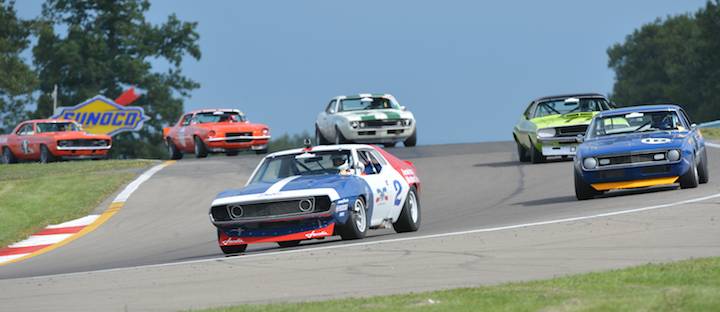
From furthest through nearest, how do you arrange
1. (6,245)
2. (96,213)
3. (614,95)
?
(614,95) → (96,213) → (6,245)

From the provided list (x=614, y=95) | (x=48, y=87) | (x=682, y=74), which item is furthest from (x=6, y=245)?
(x=614, y=95)

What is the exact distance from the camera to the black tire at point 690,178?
18047 millimetres

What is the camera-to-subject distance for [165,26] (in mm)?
83562

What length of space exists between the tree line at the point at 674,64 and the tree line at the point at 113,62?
32081 mm

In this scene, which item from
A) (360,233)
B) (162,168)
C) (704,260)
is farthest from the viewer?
(162,168)

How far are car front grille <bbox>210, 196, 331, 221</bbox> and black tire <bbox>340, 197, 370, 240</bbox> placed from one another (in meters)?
0.35

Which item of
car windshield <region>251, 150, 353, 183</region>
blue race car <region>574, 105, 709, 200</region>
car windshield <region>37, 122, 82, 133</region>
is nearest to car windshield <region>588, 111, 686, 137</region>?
blue race car <region>574, 105, 709, 200</region>

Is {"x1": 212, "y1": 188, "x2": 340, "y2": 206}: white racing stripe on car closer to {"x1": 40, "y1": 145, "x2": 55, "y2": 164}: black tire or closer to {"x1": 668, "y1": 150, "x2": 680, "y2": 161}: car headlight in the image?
{"x1": 668, "y1": 150, "x2": 680, "y2": 161}: car headlight

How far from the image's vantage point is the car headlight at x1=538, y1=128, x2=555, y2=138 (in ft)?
83.9

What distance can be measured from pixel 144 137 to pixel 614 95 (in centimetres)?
4175

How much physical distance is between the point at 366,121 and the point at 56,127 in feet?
35.9

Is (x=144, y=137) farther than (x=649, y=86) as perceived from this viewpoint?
No

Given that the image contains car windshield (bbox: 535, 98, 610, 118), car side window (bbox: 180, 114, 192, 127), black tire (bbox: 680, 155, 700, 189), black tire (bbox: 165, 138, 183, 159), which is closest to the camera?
black tire (bbox: 680, 155, 700, 189)

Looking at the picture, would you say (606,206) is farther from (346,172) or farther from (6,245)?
(6,245)
